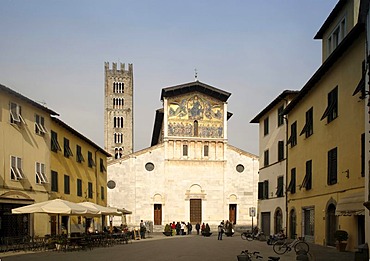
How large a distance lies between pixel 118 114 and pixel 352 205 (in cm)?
9123

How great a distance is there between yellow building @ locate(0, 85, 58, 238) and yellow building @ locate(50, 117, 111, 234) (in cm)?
153

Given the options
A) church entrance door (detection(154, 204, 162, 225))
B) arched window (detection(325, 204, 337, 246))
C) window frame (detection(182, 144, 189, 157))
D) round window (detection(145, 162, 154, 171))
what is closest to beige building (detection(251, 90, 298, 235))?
arched window (detection(325, 204, 337, 246))

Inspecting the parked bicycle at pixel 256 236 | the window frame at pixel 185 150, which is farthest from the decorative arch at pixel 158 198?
the parked bicycle at pixel 256 236

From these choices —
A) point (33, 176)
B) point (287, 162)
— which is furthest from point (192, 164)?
point (33, 176)

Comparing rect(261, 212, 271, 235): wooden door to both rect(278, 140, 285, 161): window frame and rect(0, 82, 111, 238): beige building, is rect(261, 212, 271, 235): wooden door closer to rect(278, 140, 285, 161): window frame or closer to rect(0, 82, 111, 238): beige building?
rect(278, 140, 285, 161): window frame

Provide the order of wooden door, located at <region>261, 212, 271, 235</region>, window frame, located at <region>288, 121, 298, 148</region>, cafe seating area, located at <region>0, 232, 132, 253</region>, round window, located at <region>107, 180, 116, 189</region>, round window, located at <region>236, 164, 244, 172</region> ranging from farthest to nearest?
round window, located at <region>236, 164, 244, 172</region>, round window, located at <region>107, 180, 116, 189</region>, wooden door, located at <region>261, 212, 271, 235</region>, window frame, located at <region>288, 121, 298, 148</region>, cafe seating area, located at <region>0, 232, 132, 253</region>

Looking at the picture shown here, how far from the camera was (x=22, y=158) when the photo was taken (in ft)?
91.8

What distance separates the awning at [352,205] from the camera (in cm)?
1905

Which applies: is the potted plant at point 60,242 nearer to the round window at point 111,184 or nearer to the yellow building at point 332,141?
the yellow building at point 332,141

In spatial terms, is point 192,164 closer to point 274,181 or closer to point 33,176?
point 274,181

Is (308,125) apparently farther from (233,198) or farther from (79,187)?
(233,198)

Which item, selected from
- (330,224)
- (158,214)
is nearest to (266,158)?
(330,224)

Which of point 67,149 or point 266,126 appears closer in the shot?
point 67,149

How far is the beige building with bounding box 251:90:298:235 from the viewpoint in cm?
3656
